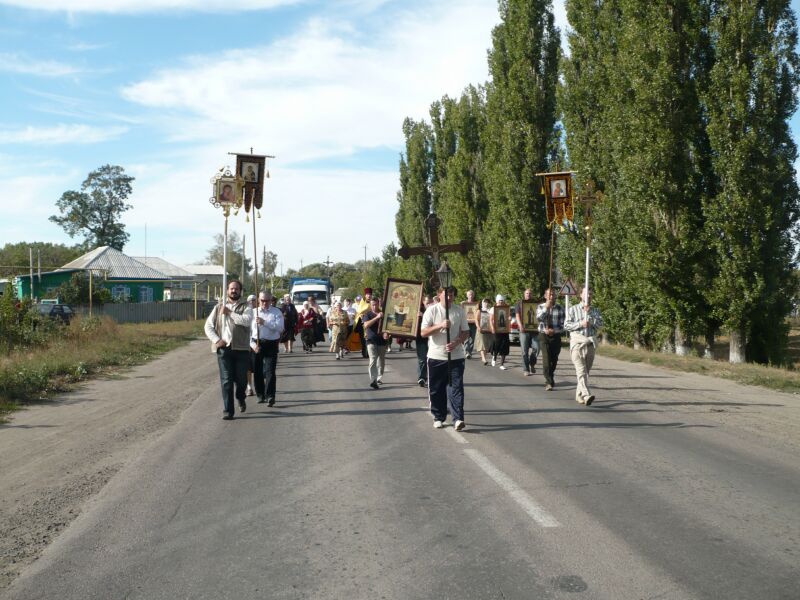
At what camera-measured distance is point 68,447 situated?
9.37 m

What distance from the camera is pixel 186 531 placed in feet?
18.8

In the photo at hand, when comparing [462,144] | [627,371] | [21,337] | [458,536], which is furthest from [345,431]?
[462,144]

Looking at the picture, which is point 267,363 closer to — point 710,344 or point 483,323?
point 483,323

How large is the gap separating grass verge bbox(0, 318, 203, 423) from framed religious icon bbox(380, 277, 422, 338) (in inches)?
246

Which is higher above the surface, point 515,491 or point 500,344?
point 500,344

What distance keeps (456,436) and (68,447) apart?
4614 mm

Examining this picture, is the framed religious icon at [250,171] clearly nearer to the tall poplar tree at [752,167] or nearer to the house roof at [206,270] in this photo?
the tall poplar tree at [752,167]

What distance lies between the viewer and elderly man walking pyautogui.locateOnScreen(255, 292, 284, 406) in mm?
12820

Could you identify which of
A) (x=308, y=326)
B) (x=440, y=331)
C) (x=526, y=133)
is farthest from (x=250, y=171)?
(x=526, y=133)

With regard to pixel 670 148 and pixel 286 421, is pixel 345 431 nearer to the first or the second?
pixel 286 421

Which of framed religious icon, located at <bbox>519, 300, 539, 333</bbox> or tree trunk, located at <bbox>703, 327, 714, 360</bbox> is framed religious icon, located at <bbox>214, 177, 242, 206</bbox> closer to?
framed religious icon, located at <bbox>519, 300, 539, 333</bbox>

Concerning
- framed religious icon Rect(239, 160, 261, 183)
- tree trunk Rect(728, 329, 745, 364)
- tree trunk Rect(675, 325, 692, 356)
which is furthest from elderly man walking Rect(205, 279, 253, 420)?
tree trunk Rect(675, 325, 692, 356)

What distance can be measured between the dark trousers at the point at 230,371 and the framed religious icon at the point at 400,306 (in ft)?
10.2

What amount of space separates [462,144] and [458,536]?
3936 centimetres
